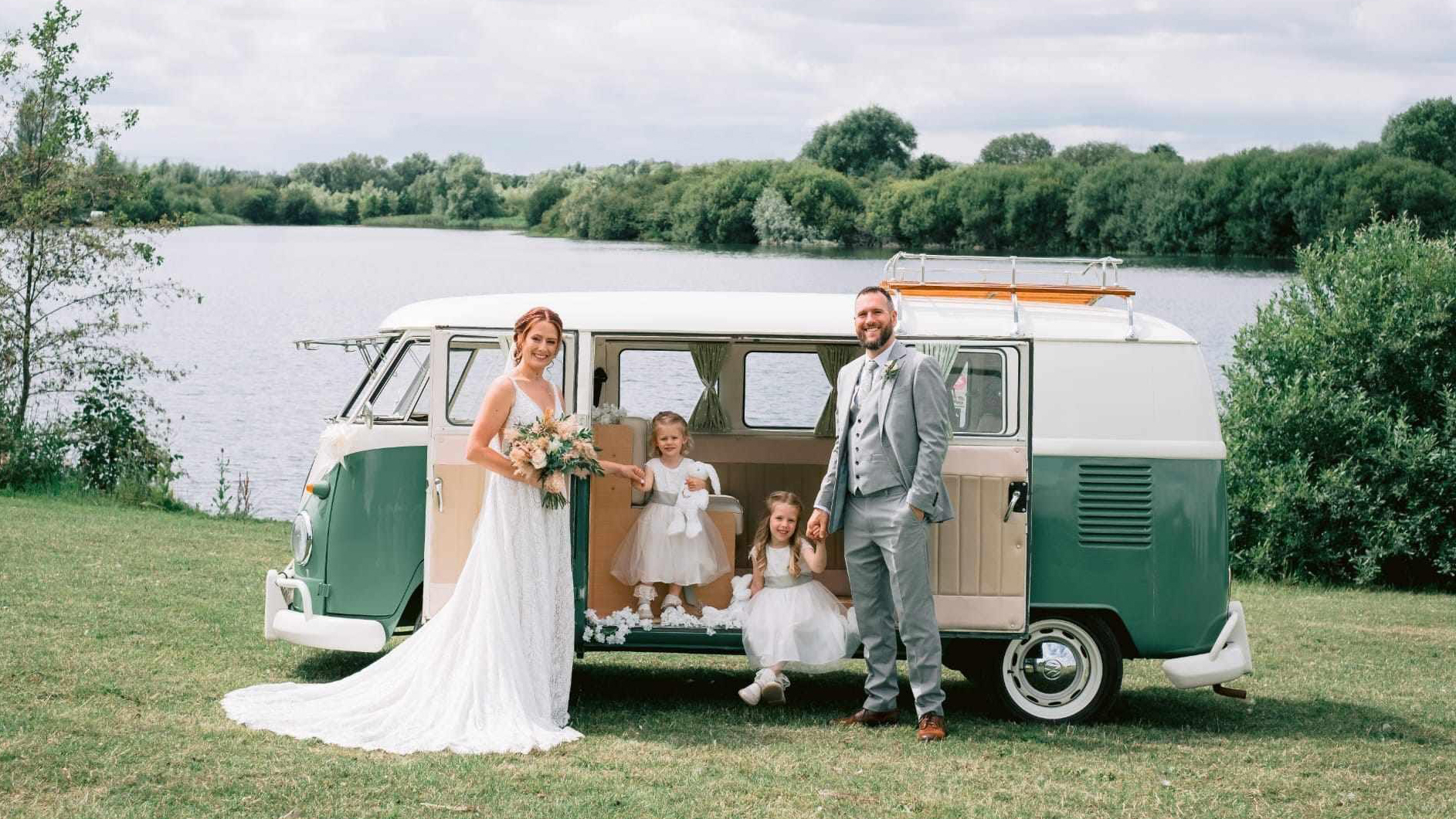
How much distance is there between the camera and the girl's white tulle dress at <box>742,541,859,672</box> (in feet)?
26.0

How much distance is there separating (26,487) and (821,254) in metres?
32.0

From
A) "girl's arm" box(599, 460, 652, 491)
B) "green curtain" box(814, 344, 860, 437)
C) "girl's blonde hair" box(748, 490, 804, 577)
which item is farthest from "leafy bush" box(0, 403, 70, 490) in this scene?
"girl's blonde hair" box(748, 490, 804, 577)

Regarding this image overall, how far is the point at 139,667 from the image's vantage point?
28.7 feet

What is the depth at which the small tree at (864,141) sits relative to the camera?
68.0 m

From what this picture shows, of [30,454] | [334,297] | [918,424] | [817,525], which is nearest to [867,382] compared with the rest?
[918,424]

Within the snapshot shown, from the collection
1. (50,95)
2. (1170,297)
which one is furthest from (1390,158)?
(50,95)

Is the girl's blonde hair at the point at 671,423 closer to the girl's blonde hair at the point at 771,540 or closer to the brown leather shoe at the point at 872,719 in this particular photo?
the girl's blonde hair at the point at 771,540

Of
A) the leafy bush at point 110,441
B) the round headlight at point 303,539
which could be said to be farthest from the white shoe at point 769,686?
the leafy bush at point 110,441

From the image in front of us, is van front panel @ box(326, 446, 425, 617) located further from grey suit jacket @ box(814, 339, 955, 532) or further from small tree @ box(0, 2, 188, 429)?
small tree @ box(0, 2, 188, 429)

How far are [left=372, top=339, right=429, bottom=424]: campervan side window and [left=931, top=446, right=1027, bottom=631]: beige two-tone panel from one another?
2809 mm

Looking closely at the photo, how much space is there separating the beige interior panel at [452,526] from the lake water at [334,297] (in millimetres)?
9756

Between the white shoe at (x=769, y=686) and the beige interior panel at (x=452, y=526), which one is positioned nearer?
the beige interior panel at (x=452, y=526)

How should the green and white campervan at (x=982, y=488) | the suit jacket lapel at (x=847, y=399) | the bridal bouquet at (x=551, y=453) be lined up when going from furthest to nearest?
1. the green and white campervan at (x=982, y=488)
2. the suit jacket lapel at (x=847, y=399)
3. the bridal bouquet at (x=551, y=453)

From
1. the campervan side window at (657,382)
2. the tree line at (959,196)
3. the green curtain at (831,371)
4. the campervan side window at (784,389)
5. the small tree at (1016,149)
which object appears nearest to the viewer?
the campervan side window at (657,382)
